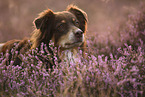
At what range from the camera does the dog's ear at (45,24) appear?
3.48m

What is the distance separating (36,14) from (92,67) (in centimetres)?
838

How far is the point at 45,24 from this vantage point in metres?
3.58

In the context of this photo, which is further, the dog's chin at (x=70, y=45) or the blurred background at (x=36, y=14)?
the blurred background at (x=36, y=14)

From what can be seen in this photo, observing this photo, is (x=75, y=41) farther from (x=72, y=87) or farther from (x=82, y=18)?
(x=72, y=87)

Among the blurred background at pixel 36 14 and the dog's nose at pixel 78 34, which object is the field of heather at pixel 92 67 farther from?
the dog's nose at pixel 78 34

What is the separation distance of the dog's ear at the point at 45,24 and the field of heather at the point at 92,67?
37 cm

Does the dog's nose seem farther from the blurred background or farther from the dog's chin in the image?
the blurred background

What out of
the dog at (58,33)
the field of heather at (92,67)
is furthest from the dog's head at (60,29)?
the field of heather at (92,67)

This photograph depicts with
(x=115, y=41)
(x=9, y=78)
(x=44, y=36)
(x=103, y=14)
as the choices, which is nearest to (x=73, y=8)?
(x=44, y=36)

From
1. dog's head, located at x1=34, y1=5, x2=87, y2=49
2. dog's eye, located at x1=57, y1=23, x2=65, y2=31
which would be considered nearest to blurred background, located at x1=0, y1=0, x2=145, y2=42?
dog's head, located at x1=34, y1=5, x2=87, y2=49

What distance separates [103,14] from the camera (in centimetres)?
1002

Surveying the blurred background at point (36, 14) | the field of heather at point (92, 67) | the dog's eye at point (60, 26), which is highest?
the blurred background at point (36, 14)

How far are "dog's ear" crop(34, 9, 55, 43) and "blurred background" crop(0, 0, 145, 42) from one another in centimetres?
422

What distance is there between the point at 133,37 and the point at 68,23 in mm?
2097
